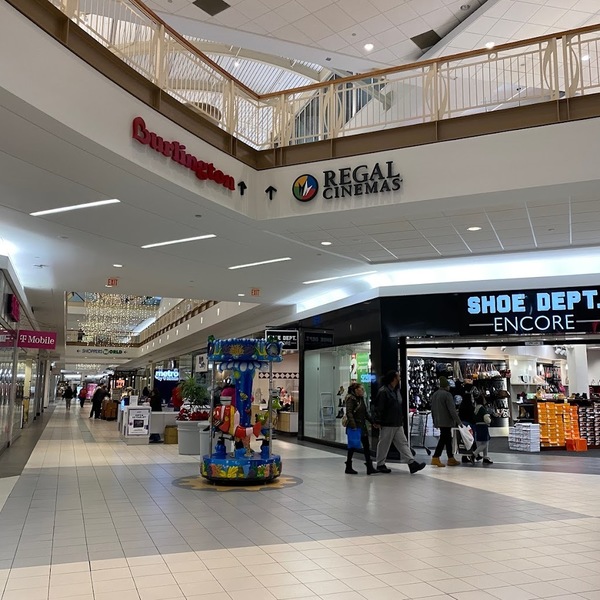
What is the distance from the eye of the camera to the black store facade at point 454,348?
11.0 m

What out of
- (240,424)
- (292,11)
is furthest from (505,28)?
(240,424)

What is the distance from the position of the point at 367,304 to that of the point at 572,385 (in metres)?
7.46

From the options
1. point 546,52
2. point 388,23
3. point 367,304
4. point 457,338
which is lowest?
point 457,338

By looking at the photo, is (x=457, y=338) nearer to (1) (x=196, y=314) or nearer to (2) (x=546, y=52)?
(2) (x=546, y=52)

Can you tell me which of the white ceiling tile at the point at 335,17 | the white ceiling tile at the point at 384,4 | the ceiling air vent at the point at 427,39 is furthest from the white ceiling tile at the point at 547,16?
the white ceiling tile at the point at 335,17

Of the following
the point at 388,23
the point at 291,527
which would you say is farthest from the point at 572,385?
the point at 291,527

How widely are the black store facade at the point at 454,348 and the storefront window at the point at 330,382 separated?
25mm

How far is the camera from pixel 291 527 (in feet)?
19.5

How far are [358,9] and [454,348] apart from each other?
Answer: 7.79 meters

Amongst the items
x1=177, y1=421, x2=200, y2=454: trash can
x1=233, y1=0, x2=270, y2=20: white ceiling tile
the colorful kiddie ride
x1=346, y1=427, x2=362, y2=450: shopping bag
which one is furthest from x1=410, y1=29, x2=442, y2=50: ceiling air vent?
x1=177, y1=421, x2=200, y2=454: trash can

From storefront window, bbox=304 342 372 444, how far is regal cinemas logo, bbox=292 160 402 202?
5.26m

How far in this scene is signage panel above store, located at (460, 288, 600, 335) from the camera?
10.7 metres

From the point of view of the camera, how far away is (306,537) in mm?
5562

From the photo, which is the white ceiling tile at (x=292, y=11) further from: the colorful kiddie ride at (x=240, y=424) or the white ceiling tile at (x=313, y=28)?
the colorful kiddie ride at (x=240, y=424)
